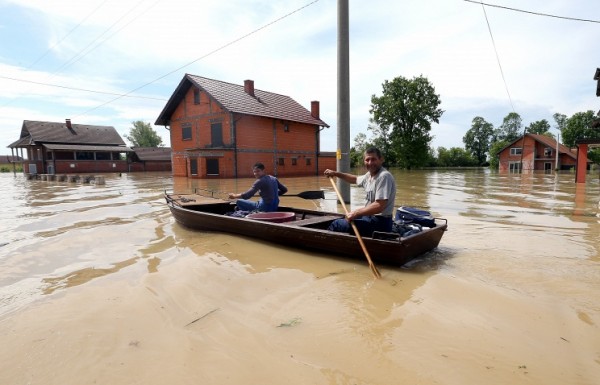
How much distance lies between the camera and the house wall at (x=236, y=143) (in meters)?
25.2

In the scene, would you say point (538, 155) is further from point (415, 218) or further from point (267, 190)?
point (267, 190)

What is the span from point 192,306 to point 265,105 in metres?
26.4

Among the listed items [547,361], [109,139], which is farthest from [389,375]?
[109,139]

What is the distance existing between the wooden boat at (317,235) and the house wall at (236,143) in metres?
18.3

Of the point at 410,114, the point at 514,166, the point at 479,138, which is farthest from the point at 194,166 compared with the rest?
the point at 479,138

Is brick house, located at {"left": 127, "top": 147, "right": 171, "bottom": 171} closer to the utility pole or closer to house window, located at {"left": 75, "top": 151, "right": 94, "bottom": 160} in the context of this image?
house window, located at {"left": 75, "top": 151, "right": 94, "bottom": 160}

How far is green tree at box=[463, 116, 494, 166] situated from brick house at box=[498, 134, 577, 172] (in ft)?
137

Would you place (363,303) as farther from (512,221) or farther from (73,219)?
(73,219)

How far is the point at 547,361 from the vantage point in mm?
2541

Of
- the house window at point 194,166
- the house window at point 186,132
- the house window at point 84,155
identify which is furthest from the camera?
the house window at point 84,155

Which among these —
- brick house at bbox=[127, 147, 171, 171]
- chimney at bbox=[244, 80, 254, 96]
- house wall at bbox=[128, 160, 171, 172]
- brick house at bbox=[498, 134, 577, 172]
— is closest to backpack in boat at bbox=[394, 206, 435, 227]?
chimney at bbox=[244, 80, 254, 96]

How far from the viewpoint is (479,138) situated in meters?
89.8

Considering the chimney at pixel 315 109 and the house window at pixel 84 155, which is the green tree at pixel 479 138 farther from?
the house window at pixel 84 155

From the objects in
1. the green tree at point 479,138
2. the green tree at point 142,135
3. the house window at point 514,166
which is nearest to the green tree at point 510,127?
the green tree at point 479,138
